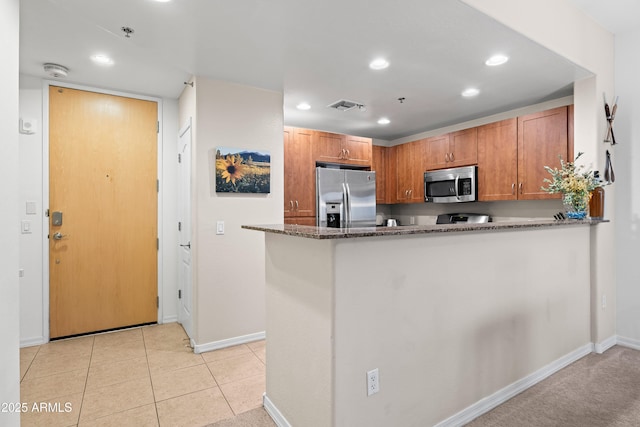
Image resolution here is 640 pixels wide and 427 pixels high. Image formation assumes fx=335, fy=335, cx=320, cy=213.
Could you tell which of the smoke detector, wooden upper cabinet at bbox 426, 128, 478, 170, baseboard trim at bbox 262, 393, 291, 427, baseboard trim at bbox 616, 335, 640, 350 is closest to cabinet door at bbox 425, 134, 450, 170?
wooden upper cabinet at bbox 426, 128, 478, 170

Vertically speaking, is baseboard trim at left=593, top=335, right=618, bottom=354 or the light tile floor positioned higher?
baseboard trim at left=593, top=335, right=618, bottom=354

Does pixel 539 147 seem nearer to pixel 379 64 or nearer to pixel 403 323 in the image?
pixel 379 64

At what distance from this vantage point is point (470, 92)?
11.2 ft

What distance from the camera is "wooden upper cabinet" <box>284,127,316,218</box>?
4258 mm

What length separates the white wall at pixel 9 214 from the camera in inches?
58.5

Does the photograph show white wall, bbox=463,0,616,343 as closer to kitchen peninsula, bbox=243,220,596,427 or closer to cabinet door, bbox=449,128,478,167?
kitchen peninsula, bbox=243,220,596,427

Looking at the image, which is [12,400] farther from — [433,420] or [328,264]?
[433,420]

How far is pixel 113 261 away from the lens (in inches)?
138

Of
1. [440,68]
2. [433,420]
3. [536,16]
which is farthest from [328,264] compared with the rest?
[536,16]

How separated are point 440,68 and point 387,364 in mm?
2358

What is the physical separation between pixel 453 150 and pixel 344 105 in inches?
67.6

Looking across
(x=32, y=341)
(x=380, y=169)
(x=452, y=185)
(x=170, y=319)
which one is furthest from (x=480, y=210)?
(x=32, y=341)

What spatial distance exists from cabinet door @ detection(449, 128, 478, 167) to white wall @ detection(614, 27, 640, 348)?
1.41 meters

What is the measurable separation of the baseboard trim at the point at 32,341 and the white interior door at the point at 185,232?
1.20 meters
